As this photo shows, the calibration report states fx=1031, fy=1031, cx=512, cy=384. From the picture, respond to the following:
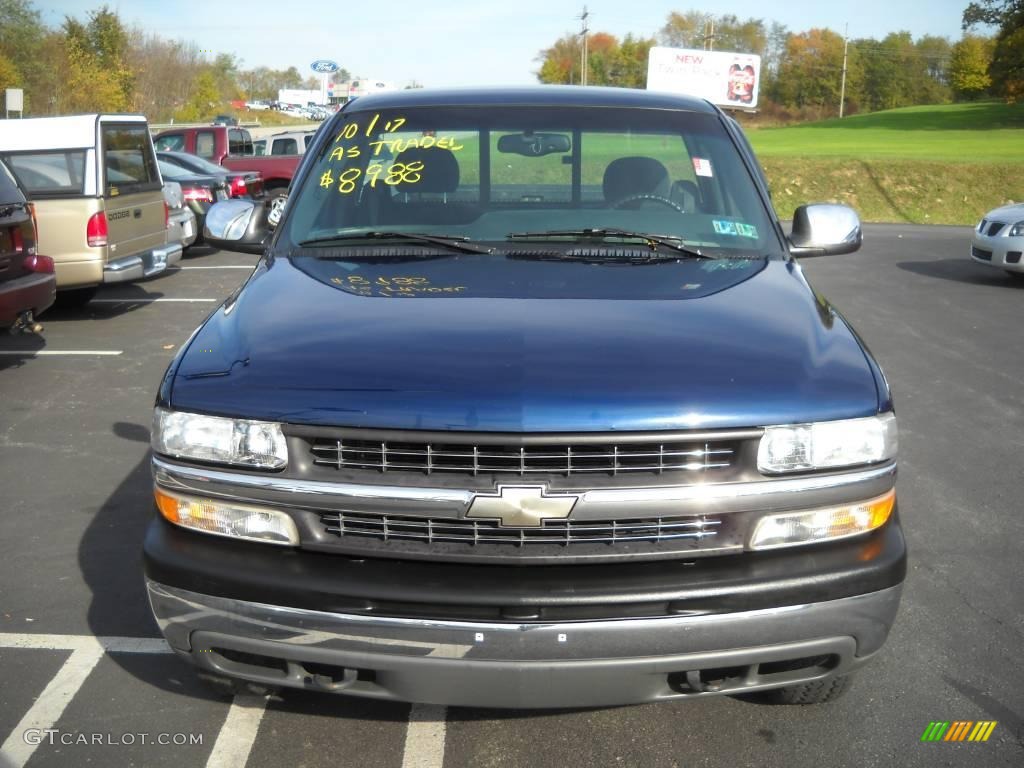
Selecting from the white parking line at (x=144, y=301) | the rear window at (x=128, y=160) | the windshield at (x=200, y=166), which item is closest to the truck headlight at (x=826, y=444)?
the rear window at (x=128, y=160)

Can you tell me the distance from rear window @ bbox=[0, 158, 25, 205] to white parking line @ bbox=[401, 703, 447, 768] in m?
6.24

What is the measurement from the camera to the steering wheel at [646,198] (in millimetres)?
4004

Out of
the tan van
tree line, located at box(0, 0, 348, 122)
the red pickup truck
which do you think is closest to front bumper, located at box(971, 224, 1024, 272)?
the tan van

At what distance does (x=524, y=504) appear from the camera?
2531 mm

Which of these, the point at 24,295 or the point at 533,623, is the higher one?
the point at 533,623

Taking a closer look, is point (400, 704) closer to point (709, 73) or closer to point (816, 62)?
point (709, 73)

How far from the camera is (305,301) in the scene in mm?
3207

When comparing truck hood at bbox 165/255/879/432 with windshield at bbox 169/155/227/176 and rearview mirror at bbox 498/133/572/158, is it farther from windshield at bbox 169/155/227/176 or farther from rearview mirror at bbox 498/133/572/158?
windshield at bbox 169/155/227/176

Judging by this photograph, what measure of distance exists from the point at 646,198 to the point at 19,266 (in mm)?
5860

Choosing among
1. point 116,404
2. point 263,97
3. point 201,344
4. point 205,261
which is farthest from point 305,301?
point 263,97

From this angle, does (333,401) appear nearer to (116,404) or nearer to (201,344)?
(201,344)

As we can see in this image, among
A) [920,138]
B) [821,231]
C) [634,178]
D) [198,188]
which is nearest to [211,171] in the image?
[198,188]

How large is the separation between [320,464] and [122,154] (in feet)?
30.3

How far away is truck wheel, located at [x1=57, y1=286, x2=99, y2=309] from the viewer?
432 inches
